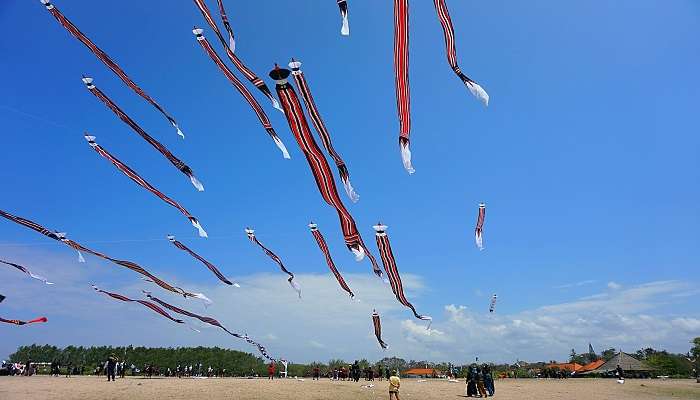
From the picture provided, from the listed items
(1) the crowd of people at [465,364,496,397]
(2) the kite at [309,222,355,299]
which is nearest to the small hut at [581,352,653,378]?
(1) the crowd of people at [465,364,496,397]

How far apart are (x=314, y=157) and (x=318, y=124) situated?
54.0 inches

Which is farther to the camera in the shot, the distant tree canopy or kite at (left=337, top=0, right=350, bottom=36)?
the distant tree canopy

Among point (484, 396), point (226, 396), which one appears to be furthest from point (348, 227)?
point (484, 396)

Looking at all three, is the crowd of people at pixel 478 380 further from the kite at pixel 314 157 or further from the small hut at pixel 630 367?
the small hut at pixel 630 367

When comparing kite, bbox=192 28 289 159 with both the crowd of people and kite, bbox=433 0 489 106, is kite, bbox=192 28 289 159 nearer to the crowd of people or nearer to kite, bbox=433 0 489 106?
kite, bbox=433 0 489 106

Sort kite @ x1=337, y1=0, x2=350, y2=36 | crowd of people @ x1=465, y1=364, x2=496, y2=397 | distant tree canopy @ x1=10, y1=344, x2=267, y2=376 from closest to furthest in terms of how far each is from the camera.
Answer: kite @ x1=337, y1=0, x2=350, y2=36 → crowd of people @ x1=465, y1=364, x2=496, y2=397 → distant tree canopy @ x1=10, y1=344, x2=267, y2=376

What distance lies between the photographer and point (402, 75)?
31.1 ft

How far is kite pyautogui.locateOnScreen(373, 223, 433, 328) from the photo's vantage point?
15.5 meters

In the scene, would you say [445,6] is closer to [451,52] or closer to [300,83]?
[451,52]

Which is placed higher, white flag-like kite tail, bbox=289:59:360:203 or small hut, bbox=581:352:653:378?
white flag-like kite tail, bbox=289:59:360:203

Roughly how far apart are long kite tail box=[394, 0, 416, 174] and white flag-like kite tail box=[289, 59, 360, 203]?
1.98 m

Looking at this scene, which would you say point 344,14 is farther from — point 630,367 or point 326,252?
point 630,367

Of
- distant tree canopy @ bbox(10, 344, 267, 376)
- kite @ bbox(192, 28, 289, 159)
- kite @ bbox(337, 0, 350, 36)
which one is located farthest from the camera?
distant tree canopy @ bbox(10, 344, 267, 376)

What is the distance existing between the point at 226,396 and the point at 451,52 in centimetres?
2161
